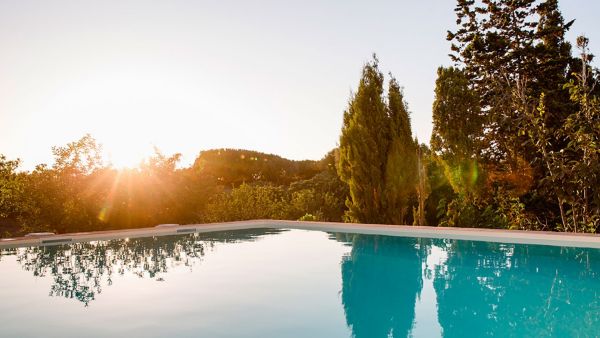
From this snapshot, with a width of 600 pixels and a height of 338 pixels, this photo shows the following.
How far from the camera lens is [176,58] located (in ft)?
48.0

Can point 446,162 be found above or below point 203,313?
above

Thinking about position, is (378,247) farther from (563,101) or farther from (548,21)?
(548,21)

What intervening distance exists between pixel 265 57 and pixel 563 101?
384 inches

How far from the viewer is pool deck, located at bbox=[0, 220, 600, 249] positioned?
31.2 feet

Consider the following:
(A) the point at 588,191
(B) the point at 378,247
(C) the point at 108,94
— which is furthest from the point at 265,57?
(A) the point at 588,191

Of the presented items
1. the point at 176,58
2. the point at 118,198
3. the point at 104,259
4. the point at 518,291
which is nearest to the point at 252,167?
the point at 176,58

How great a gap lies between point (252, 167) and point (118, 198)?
61.6ft

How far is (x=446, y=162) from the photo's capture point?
14.3m

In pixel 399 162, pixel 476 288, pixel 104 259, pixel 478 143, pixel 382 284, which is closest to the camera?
pixel 476 288

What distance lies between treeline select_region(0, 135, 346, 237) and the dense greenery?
3 cm

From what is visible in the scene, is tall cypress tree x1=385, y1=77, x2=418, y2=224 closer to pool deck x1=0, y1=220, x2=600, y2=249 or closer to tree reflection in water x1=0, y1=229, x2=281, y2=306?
pool deck x1=0, y1=220, x2=600, y2=249

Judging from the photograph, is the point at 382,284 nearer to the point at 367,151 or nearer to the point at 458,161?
the point at 367,151

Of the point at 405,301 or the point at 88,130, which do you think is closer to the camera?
the point at 405,301

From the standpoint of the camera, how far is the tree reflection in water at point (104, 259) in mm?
7973
